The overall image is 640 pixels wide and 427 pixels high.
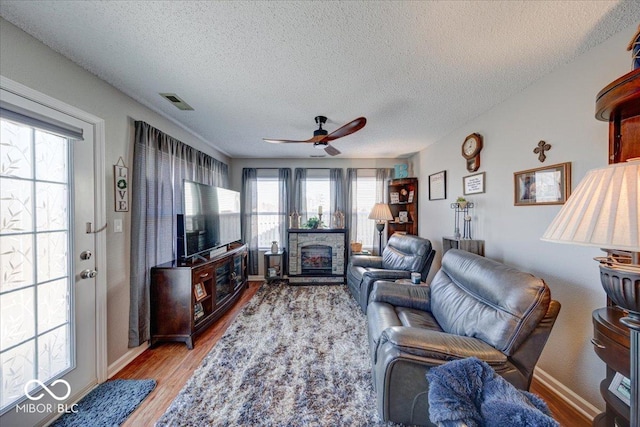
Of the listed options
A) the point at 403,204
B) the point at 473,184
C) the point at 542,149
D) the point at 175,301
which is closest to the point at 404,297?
the point at 473,184

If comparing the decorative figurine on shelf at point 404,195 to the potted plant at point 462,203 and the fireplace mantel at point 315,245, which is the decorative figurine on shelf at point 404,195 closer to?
the fireplace mantel at point 315,245

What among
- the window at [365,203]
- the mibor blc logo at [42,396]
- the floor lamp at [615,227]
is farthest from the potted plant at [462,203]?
the mibor blc logo at [42,396]

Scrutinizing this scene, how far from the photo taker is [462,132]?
2.96 meters

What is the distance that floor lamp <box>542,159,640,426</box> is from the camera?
2.18 ft

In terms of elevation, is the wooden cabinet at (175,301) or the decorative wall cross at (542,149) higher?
the decorative wall cross at (542,149)

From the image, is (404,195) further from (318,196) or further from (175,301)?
(175,301)

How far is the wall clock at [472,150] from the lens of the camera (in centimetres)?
261

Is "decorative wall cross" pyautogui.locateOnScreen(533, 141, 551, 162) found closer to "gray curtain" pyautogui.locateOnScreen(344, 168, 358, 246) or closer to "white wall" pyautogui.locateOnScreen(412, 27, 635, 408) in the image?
"white wall" pyautogui.locateOnScreen(412, 27, 635, 408)

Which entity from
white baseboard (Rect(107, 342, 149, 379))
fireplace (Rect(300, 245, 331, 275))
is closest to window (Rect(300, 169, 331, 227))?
fireplace (Rect(300, 245, 331, 275))

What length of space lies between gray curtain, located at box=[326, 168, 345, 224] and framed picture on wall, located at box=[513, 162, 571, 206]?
283cm

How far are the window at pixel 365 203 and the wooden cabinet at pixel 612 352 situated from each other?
3.51 meters

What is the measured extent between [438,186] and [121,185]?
3915 mm

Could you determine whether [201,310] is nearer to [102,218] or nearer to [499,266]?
[102,218]

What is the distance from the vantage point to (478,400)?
3.04 ft
